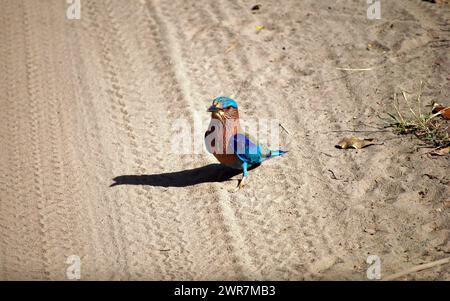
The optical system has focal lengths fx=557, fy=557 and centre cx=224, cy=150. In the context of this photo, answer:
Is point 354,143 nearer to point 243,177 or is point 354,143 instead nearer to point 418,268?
point 243,177

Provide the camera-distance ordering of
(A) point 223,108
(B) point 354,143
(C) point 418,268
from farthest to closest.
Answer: (B) point 354,143, (A) point 223,108, (C) point 418,268

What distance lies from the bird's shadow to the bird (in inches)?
14.9

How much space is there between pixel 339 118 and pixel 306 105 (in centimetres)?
45

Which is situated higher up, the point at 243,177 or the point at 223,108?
the point at 223,108

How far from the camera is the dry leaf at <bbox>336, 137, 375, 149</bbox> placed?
577 cm

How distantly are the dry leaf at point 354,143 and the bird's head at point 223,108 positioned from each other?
4.11 feet

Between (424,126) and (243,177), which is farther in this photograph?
(424,126)

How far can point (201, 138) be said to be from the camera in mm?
6270

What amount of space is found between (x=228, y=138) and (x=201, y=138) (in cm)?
102

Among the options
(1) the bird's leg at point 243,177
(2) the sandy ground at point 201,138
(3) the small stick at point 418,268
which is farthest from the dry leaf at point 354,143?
(3) the small stick at point 418,268

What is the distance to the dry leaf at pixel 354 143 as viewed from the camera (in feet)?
18.9

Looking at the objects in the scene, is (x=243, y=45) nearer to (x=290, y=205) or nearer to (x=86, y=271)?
(x=290, y=205)

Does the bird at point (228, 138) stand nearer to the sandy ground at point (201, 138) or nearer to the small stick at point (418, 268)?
the sandy ground at point (201, 138)

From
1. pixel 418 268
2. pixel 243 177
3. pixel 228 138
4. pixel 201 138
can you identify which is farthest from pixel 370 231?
pixel 201 138
